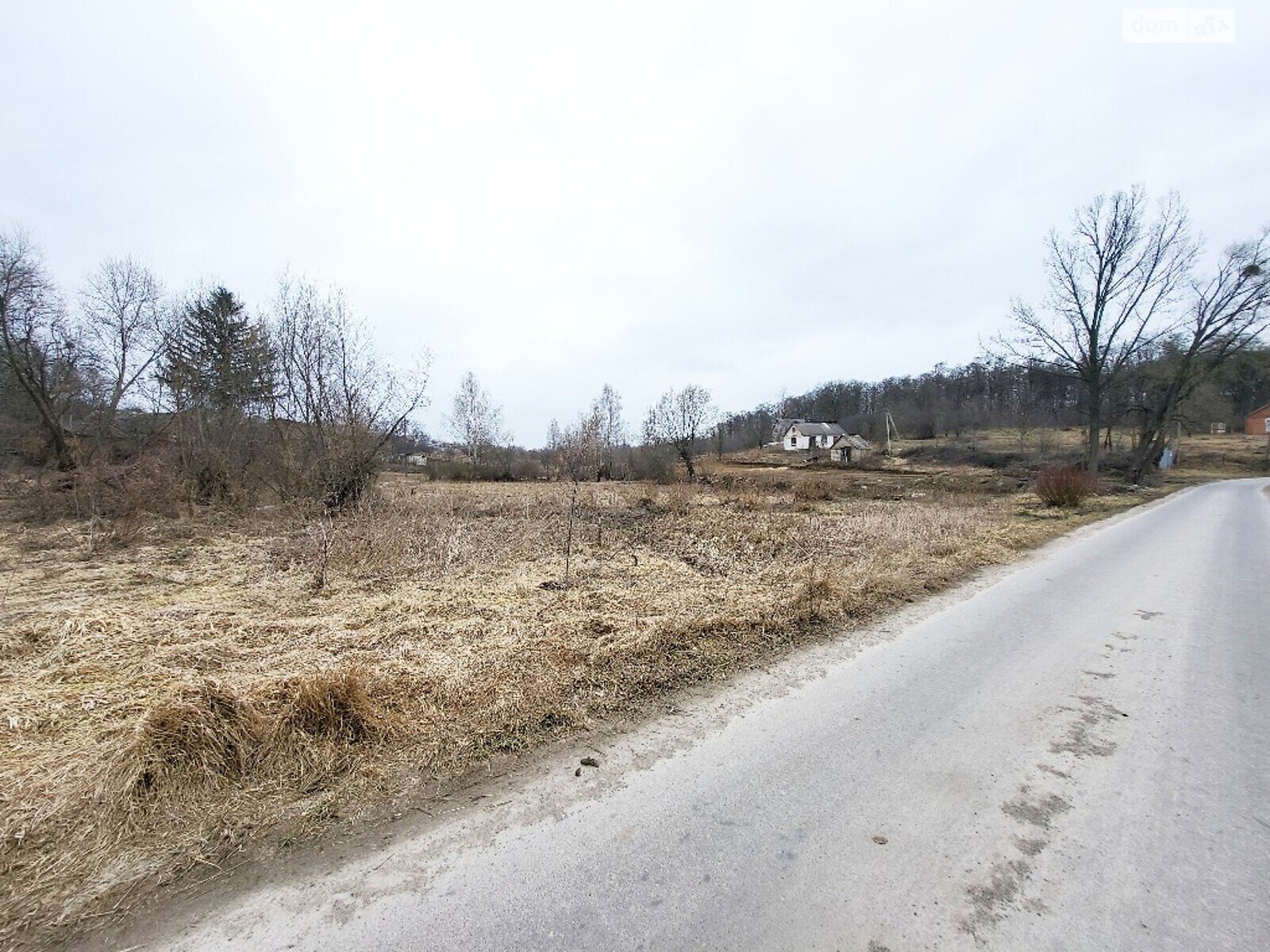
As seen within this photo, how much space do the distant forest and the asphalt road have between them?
3014cm

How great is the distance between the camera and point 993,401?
244 ft

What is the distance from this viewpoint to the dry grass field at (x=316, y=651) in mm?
2426

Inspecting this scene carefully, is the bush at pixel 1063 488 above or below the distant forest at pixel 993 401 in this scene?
below

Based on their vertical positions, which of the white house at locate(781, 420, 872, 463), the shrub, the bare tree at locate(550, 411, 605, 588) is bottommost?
the shrub

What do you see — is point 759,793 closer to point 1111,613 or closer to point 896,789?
point 896,789

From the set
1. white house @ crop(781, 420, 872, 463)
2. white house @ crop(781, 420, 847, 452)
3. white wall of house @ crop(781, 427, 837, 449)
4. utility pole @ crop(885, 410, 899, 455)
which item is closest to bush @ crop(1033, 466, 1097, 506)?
utility pole @ crop(885, 410, 899, 455)

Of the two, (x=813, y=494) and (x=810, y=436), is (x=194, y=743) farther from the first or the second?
(x=810, y=436)

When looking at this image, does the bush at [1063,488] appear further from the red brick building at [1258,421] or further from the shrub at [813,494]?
the red brick building at [1258,421]

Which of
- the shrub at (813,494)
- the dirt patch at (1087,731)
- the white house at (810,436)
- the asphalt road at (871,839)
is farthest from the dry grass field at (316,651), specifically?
the white house at (810,436)

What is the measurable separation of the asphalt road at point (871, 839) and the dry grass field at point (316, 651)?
0.57 m

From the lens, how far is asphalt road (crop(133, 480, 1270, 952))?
74.2 inches

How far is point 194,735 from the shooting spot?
110 inches

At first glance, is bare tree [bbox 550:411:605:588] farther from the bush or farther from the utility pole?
the utility pole

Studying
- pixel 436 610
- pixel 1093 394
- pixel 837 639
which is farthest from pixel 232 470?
pixel 1093 394
